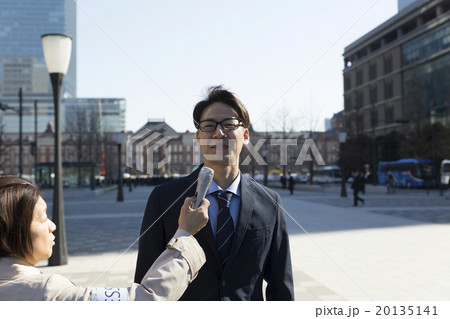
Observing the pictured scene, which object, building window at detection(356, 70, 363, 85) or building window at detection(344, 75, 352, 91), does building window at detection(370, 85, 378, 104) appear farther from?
building window at detection(344, 75, 352, 91)

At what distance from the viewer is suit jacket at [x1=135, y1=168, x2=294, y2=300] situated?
172 centimetres

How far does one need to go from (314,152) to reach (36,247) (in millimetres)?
1354

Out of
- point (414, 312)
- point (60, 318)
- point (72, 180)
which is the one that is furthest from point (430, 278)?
point (72, 180)

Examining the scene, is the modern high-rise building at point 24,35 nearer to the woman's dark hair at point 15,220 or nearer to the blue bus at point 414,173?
the woman's dark hair at point 15,220

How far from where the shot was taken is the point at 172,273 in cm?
119

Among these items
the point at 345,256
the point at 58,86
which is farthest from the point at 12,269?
the point at 58,86

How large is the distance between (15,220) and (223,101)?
→ 871 millimetres

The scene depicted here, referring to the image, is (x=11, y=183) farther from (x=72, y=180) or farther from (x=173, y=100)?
(x=72, y=180)

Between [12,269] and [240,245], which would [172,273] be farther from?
[240,245]

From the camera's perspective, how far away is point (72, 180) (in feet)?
106

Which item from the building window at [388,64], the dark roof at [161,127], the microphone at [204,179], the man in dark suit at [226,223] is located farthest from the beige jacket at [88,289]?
the building window at [388,64]

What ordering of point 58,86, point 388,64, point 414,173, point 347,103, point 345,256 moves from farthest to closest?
point 414,173, point 58,86, point 345,256, point 388,64, point 347,103

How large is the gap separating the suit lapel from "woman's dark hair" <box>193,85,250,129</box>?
0.27 metres

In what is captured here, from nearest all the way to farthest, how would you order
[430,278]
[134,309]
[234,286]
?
[134,309] → [234,286] → [430,278]
